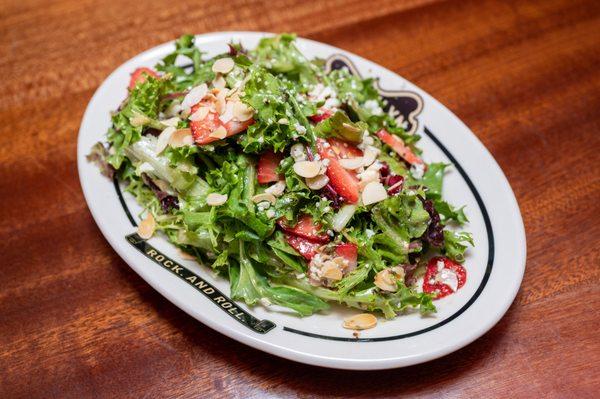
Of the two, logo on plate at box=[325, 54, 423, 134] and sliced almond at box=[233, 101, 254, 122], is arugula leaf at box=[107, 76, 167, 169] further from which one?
logo on plate at box=[325, 54, 423, 134]

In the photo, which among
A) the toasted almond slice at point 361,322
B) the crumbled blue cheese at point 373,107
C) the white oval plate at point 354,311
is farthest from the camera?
the crumbled blue cheese at point 373,107

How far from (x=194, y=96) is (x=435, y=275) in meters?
0.95

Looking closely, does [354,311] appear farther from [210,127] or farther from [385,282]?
[210,127]

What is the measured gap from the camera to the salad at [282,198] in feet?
5.97

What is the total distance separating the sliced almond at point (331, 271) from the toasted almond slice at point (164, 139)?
634mm

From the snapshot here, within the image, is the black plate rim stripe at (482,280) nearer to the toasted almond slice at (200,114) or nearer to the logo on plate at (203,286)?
the logo on plate at (203,286)

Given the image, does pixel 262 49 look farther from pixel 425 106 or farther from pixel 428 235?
pixel 428 235

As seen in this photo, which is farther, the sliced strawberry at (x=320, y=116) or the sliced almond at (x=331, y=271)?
the sliced strawberry at (x=320, y=116)

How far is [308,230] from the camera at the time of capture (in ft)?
6.08

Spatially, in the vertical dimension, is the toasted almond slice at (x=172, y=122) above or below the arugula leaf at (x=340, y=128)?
above

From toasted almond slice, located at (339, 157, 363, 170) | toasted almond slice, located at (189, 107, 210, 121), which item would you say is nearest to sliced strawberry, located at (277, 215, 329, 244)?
toasted almond slice, located at (339, 157, 363, 170)

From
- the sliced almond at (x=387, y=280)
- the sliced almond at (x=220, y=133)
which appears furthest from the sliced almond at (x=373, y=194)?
the sliced almond at (x=220, y=133)

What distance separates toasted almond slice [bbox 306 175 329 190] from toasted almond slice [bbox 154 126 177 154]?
46 centimetres

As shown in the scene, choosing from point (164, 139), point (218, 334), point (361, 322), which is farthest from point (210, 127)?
point (361, 322)
